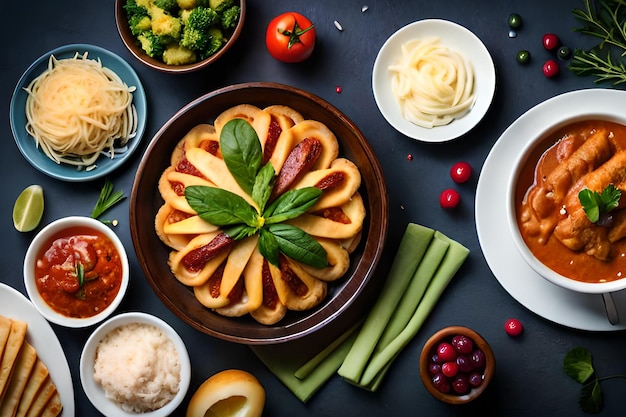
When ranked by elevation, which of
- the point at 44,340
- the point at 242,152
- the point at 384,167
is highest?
the point at 242,152

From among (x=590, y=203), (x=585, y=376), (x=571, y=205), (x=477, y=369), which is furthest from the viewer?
(x=585, y=376)

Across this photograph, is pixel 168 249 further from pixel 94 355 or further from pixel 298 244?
pixel 298 244

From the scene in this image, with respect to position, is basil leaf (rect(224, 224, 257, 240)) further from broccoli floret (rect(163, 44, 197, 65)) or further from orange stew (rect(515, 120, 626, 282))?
orange stew (rect(515, 120, 626, 282))

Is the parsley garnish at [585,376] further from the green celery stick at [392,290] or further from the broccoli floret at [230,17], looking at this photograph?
the broccoli floret at [230,17]

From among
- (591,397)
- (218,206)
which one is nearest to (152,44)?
(218,206)

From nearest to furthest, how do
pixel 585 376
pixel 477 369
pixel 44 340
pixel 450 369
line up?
pixel 450 369 → pixel 477 369 → pixel 585 376 → pixel 44 340

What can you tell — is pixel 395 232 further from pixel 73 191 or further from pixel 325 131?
Answer: pixel 73 191

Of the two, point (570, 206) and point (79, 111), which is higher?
point (570, 206)
